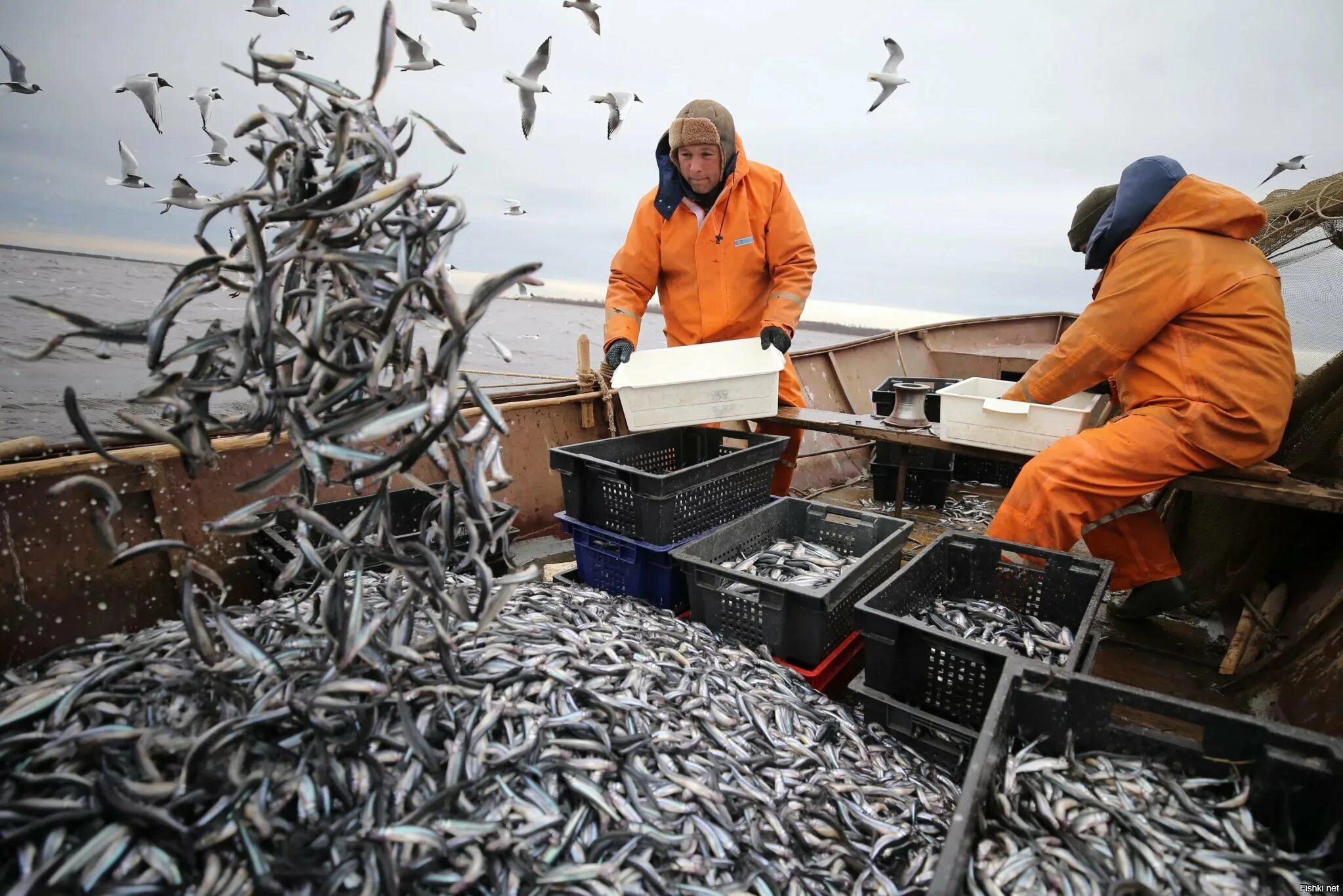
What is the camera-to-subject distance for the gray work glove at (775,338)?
172 inches

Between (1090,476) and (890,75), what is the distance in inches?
186

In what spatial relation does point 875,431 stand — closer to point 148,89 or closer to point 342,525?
point 342,525

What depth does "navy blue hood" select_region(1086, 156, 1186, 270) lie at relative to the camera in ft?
11.7

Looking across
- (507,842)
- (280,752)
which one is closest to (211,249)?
(280,752)

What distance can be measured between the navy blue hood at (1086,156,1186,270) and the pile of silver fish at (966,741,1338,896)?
2.92 meters

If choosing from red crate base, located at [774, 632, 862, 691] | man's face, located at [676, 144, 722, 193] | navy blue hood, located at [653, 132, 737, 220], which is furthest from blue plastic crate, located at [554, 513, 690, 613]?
man's face, located at [676, 144, 722, 193]

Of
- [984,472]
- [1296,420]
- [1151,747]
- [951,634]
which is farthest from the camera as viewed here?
[984,472]

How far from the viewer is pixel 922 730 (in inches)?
102

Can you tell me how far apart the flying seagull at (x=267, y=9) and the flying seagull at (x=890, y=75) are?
480 centimetres

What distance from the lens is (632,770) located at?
6.55 feet

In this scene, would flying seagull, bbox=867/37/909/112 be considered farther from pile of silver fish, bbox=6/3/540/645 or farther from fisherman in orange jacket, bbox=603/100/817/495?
pile of silver fish, bbox=6/3/540/645

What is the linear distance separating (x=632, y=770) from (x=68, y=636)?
8.84 feet

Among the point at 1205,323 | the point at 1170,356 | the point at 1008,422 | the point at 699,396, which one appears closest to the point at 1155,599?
the point at 1008,422

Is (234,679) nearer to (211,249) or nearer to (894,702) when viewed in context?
(211,249)
